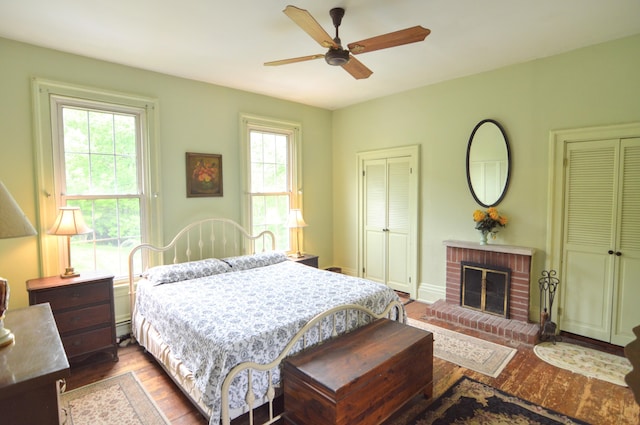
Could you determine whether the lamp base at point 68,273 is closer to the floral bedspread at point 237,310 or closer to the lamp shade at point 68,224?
the lamp shade at point 68,224

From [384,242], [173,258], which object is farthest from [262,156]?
[384,242]

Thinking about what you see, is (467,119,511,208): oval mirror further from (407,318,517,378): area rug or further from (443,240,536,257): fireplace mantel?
(407,318,517,378): area rug

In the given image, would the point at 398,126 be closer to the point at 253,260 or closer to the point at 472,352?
the point at 253,260

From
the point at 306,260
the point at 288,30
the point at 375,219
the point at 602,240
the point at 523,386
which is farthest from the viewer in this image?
the point at 375,219

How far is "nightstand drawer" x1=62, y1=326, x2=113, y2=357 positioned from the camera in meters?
2.69

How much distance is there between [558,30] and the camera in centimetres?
271

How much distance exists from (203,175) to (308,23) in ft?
7.86

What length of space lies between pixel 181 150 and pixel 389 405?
3217 millimetres

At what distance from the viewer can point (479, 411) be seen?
86.4 inches

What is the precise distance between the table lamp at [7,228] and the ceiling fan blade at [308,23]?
63.7 inches

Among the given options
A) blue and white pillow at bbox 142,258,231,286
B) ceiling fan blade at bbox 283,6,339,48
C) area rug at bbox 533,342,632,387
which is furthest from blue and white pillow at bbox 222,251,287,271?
area rug at bbox 533,342,632,387

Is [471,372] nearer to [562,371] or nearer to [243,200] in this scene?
[562,371]

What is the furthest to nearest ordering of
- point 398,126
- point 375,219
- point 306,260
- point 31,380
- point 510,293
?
point 375,219 → point 398,126 → point 306,260 → point 510,293 → point 31,380

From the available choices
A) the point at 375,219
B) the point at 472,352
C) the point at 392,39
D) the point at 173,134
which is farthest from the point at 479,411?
the point at 173,134
